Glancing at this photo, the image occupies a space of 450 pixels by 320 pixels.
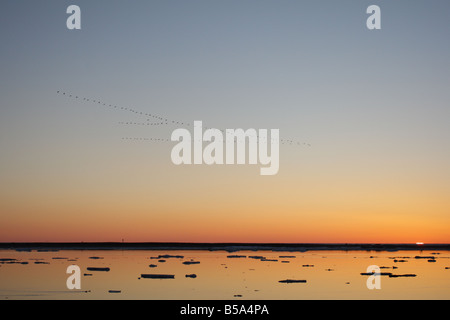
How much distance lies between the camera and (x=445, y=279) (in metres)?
32.4

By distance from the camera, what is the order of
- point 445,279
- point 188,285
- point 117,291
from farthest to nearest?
point 445,279
point 188,285
point 117,291

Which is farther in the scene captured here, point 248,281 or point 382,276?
point 382,276
